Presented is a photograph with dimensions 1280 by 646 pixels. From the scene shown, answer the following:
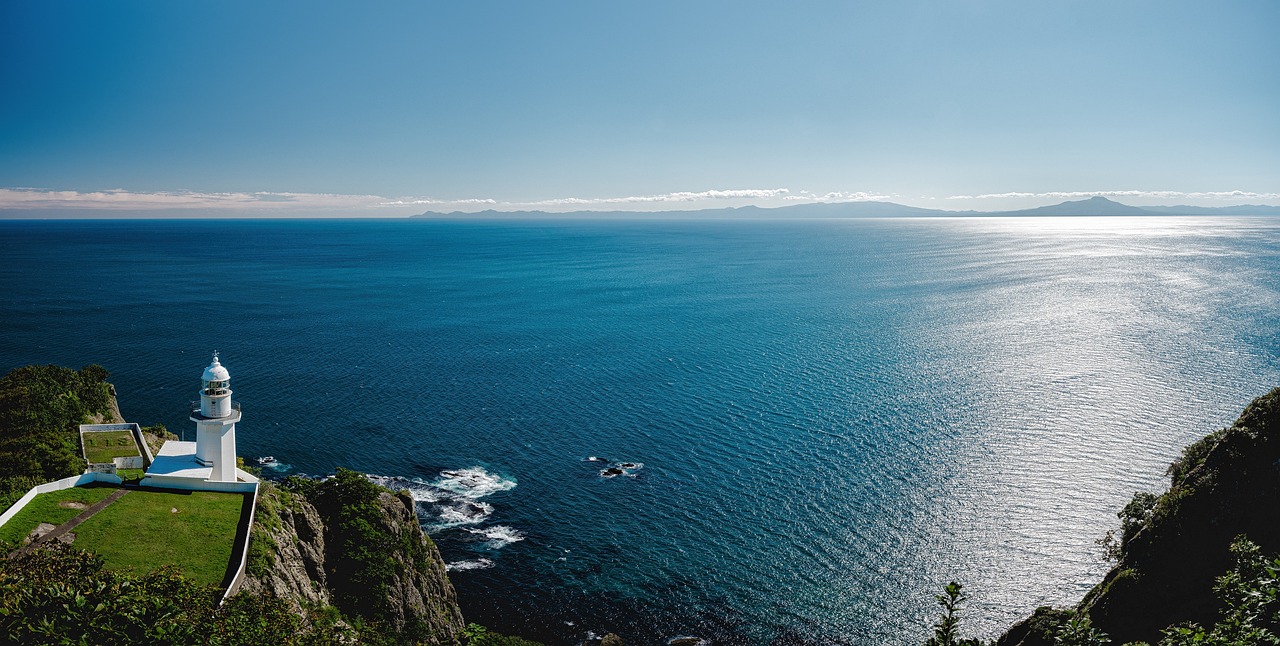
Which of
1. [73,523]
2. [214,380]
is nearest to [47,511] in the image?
[73,523]

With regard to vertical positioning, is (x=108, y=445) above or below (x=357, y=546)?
above

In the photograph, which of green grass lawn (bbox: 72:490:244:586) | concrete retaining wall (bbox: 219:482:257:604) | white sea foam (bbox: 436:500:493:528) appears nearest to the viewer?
concrete retaining wall (bbox: 219:482:257:604)

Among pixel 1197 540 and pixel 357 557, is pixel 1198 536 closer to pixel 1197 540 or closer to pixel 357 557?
pixel 1197 540

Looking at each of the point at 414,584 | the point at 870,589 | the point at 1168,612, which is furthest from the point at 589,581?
the point at 1168,612

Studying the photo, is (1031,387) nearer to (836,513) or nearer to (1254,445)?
(836,513)

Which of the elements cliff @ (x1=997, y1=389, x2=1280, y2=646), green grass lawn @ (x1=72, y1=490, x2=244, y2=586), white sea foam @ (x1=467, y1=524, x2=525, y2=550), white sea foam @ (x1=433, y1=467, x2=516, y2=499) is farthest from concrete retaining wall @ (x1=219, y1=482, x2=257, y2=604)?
cliff @ (x1=997, y1=389, x2=1280, y2=646)

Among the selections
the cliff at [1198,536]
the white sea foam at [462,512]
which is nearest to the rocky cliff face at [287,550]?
the white sea foam at [462,512]

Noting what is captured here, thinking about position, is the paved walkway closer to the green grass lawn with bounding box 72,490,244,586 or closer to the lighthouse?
the green grass lawn with bounding box 72,490,244,586
